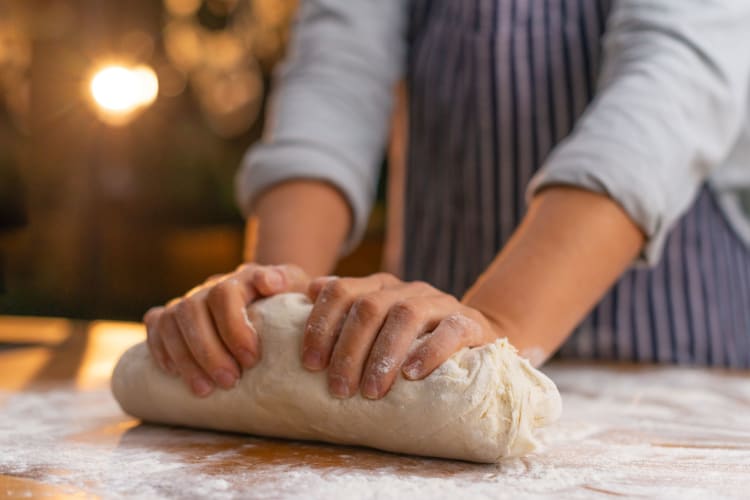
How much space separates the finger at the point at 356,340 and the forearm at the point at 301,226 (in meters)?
0.39

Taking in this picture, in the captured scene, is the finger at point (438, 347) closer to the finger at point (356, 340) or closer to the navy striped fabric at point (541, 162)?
the finger at point (356, 340)

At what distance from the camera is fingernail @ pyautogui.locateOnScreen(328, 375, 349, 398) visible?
2.45ft

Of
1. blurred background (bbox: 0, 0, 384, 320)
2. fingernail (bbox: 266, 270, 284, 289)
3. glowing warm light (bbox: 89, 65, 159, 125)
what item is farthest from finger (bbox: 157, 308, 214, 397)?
blurred background (bbox: 0, 0, 384, 320)

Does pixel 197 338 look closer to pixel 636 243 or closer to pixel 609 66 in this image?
pixel 636 243

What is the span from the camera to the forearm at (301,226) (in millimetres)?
1145

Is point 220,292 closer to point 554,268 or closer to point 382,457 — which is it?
point 382,457

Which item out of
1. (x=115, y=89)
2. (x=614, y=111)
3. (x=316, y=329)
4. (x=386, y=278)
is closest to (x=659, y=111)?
(x=614, y=111)

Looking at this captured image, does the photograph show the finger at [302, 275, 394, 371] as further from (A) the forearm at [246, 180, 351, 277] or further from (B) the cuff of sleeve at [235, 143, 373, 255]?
(B) the cuff of sleeve at [235, 143, 373, 255]

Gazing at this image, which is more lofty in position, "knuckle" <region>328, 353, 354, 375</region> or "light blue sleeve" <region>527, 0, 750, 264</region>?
"light blue sleeve" <region>527, 0, 750, 264</region>

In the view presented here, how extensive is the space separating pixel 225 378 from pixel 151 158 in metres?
4.60

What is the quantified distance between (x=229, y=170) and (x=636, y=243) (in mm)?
4349

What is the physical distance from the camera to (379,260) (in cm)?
438

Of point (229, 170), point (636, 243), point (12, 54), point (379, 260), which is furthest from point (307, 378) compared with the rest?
point (229, 170)

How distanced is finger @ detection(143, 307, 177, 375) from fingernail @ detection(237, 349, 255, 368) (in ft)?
0.29
